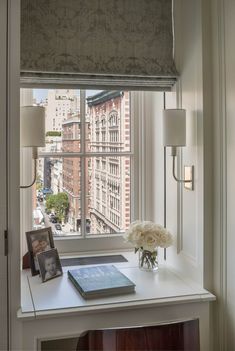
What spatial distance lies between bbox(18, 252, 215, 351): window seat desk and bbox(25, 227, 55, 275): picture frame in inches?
3.4

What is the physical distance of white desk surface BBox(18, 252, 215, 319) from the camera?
4.76 ft

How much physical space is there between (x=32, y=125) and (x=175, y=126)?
626 mm

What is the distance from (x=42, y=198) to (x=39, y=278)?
474mm

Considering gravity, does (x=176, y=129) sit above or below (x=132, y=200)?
above

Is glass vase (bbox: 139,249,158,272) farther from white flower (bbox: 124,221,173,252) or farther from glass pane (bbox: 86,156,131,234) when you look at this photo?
glass pane (bbox: 86,156,131,234)

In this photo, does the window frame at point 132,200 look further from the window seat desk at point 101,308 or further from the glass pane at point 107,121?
the window seat desk at point 101,308

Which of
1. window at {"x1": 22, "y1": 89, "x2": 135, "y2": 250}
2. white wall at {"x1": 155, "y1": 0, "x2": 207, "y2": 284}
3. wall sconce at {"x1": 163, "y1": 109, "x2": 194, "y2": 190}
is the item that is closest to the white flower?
white wall at {"x1": 155, "y1": 0, "x2": 207, "y2": 284}

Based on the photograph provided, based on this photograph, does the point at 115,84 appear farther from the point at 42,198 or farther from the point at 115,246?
the point at 115,246

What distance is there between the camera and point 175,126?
174 cm

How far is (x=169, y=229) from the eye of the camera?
2004 mm
